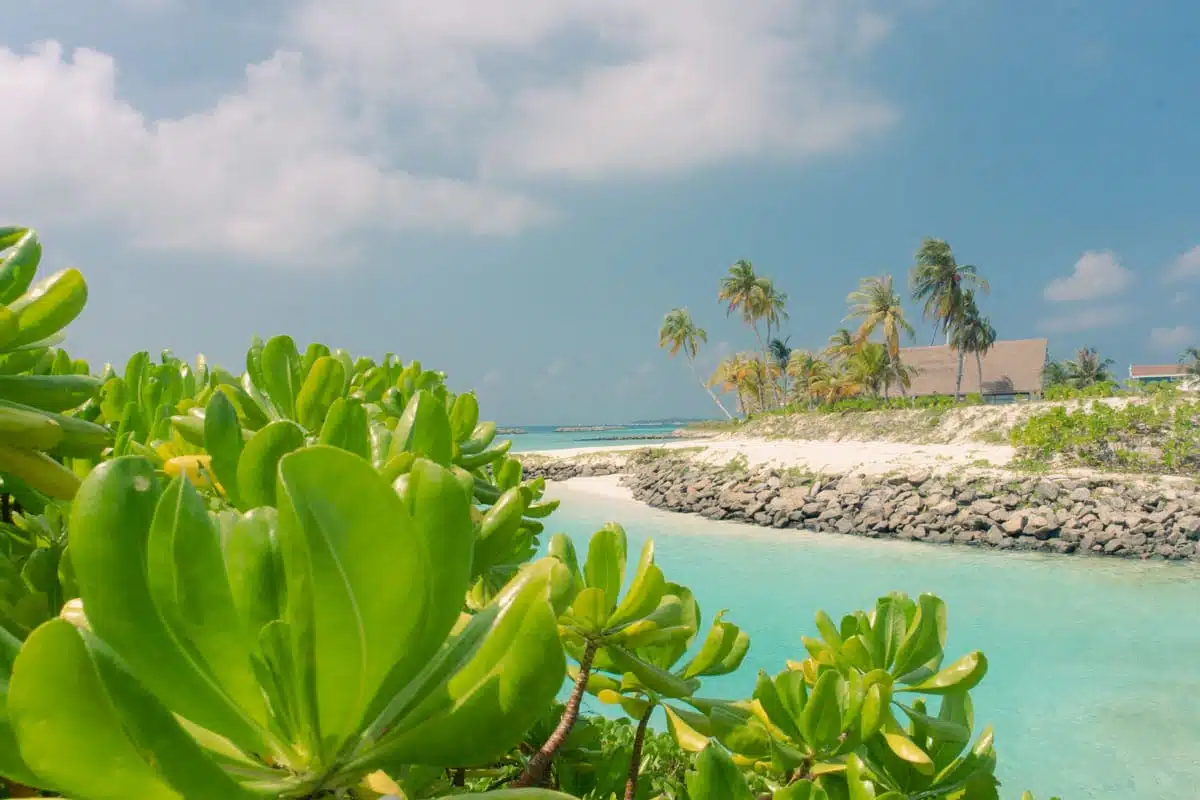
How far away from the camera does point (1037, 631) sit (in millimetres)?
8953

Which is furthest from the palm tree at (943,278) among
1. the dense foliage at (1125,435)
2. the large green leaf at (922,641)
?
the large green leaf at (922,641)

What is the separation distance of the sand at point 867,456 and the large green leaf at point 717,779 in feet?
56.2

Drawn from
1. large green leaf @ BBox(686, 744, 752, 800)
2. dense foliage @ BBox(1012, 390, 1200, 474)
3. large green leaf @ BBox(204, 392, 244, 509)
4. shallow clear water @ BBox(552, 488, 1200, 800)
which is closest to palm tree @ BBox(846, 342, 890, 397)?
dense foliage @ BBox(1012, 390, 1200, 474)

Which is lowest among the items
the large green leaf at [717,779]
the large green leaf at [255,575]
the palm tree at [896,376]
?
the large green leaf at [717,779]

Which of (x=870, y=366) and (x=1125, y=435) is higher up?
(x=870, y=366)

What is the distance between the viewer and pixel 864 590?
10.6 meters

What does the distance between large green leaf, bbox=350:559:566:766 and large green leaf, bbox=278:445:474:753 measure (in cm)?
2

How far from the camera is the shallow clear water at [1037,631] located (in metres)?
5.92

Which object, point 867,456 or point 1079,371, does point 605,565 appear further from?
point 1079,371

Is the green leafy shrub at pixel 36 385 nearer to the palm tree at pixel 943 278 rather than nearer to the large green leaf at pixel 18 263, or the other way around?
the large green leaf at pixel 18 263

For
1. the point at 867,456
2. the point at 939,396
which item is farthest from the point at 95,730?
the point at 939,396

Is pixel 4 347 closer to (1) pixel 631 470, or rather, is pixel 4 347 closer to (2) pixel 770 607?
(2) pixel 770 607

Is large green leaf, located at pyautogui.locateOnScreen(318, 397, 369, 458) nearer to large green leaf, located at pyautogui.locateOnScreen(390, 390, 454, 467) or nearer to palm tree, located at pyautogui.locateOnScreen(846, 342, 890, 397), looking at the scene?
large green leaf, located at pyautogui.locateOnScreen(390, 390, 454, 467)

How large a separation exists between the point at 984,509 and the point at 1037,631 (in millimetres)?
5460
